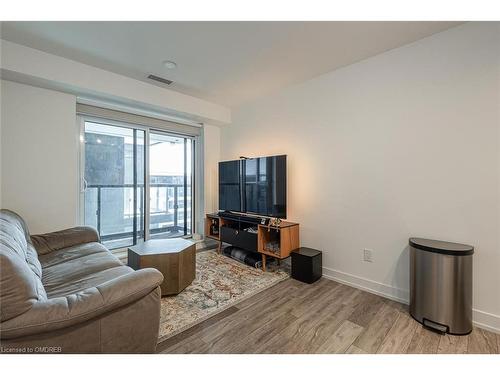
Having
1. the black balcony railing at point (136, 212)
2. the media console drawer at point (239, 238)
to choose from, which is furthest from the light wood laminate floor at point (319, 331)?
the black balcony railing at point (136, 212)

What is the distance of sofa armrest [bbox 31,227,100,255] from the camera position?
2266mm

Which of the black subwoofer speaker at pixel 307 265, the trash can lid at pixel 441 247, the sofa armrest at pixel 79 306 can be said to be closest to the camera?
the sofa armrest at pixel 79 306

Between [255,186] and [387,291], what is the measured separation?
6.23 feet

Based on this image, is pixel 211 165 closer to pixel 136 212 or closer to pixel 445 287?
pixel 136 212

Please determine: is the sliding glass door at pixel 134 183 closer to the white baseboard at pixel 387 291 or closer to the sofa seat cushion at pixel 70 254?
the sofa seat cushion at pixel 70 254

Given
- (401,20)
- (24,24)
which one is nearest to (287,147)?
(401,20)

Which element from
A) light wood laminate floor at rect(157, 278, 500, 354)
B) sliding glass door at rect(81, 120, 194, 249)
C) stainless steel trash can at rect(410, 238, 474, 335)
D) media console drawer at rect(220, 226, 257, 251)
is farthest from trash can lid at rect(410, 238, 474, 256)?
sliding glass door at rect(81, 120, 194, 249)

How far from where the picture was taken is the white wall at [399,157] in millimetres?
1812

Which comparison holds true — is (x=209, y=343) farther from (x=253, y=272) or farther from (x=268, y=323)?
(x=253, y=272)

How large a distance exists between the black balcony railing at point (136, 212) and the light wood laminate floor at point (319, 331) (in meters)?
2.30

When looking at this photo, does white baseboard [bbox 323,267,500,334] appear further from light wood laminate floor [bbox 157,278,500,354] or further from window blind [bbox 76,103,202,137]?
window blind [bbox 76,103,202,137]

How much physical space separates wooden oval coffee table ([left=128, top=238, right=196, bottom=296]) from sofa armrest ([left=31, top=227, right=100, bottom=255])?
22.1 inches

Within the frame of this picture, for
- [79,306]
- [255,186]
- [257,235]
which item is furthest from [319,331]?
[255,186]

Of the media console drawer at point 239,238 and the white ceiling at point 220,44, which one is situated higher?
the white ceiling at point 220,44
